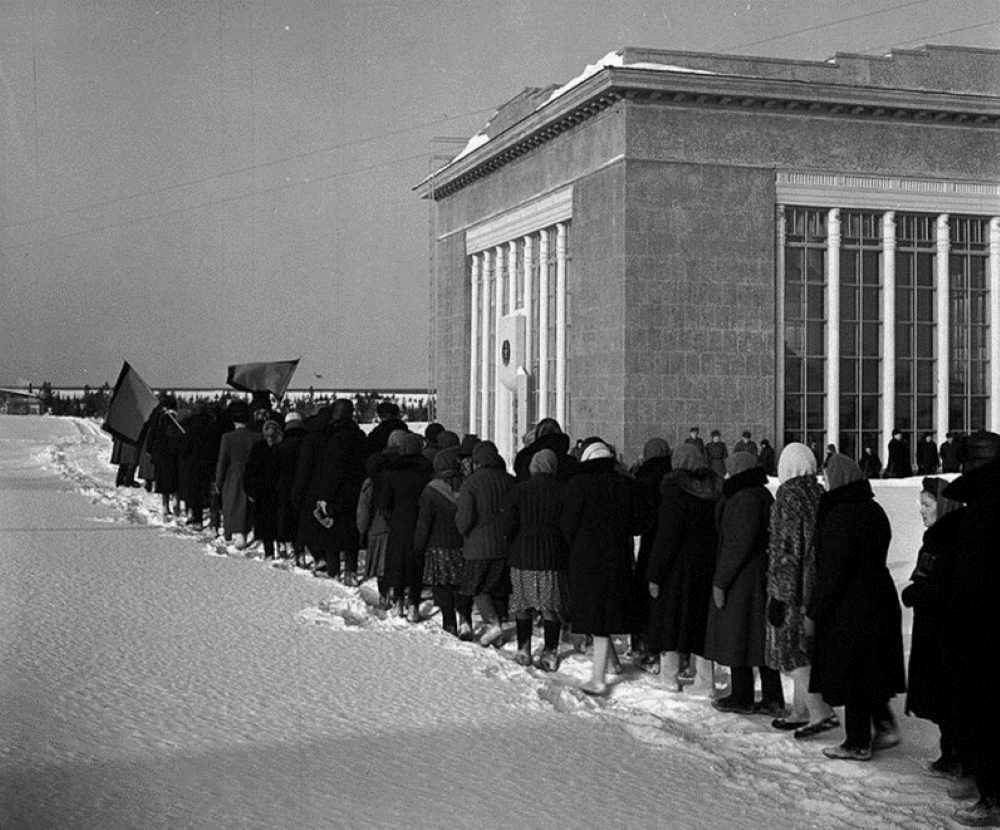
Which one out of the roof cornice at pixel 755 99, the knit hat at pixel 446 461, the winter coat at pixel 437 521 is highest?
the roof cornice at pixel 755 99

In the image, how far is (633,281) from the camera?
3178 cm

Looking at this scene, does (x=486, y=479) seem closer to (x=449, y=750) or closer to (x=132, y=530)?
(x=449, y=750)

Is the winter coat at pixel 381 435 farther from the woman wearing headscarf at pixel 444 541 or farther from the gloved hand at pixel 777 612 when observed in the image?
the gloved hand at pixel 777 612

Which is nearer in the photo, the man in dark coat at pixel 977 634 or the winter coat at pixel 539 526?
the man in dark coat at pixel 977 634

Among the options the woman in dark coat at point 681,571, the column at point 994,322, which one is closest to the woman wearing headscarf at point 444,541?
Answer: the woman in dark coat at point 681,571

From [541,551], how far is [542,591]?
0.30 metres

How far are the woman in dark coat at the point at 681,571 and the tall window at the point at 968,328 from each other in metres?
27.5

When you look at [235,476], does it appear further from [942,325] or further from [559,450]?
[942,325]

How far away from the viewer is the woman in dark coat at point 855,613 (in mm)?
7441

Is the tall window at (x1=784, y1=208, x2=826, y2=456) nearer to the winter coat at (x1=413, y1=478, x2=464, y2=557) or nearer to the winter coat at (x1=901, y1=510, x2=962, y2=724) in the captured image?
the winter coat at (x1=413, y1=478, x2=464, y2=557)

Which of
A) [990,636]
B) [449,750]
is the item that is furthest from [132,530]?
[990,636]

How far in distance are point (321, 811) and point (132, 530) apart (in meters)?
14.8

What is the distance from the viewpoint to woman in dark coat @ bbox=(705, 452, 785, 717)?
840 cm

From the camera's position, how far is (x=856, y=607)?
7.48 m
